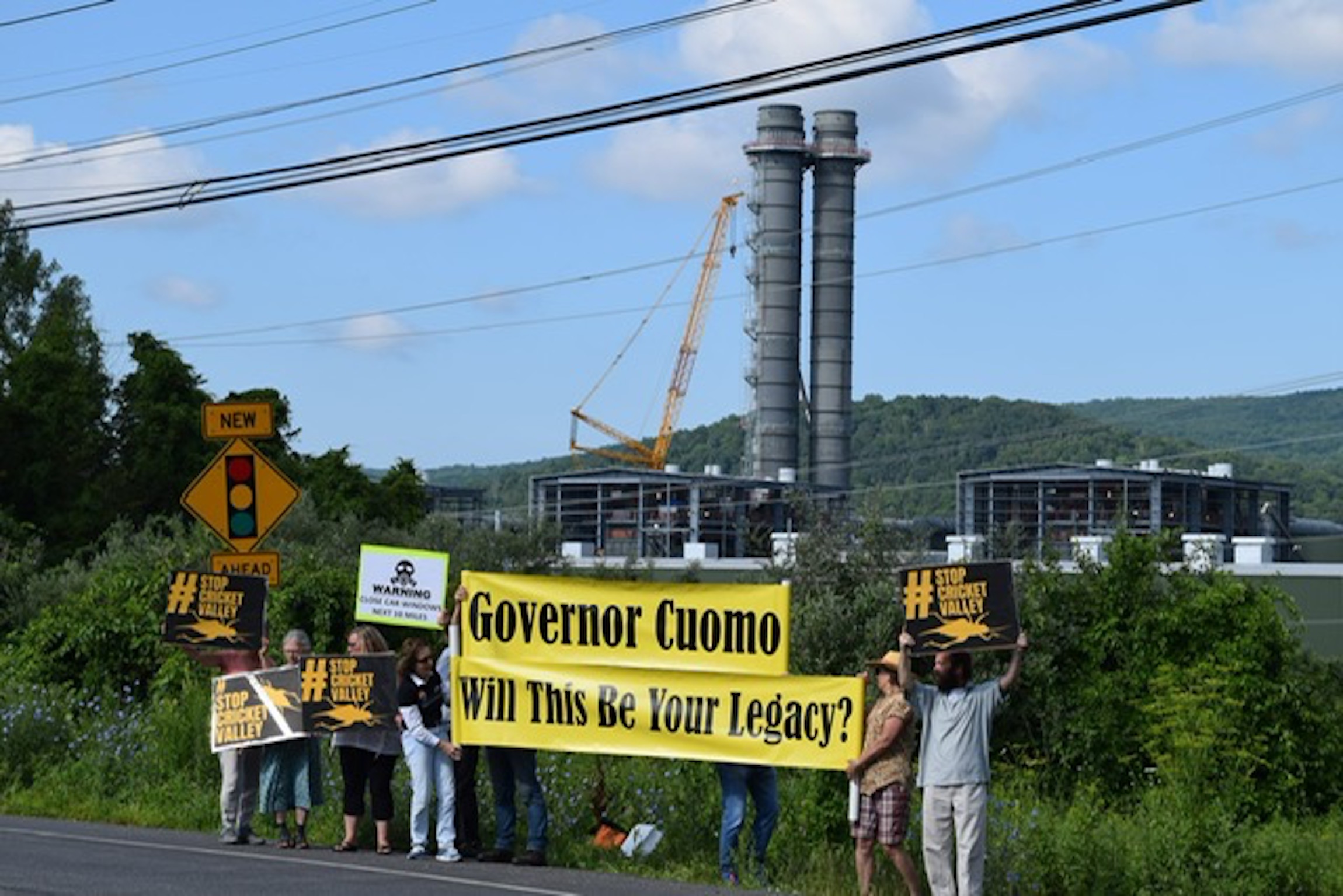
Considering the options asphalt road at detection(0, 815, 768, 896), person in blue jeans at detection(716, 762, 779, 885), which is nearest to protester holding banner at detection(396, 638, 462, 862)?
asphalt road at detection(0, 815, 768, 896)

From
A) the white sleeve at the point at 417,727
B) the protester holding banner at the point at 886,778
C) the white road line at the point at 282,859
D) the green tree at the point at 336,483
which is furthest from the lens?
the green tree at the point at 336,483

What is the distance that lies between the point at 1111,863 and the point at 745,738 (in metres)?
2.86

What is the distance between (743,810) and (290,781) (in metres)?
4.21

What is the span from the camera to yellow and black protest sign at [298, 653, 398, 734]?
676 inches

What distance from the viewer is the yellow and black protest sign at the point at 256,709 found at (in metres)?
17.7

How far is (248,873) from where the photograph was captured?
1533 centimetres

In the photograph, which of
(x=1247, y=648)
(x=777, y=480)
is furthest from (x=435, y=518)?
(x=1247, y=648)

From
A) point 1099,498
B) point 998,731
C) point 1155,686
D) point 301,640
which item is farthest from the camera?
point 1099,498

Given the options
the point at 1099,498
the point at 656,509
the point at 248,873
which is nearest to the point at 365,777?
the point at 248,873

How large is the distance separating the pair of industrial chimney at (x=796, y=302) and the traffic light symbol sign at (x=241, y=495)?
9432 centimetres

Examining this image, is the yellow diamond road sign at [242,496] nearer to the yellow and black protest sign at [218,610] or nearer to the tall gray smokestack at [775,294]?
the yellow and black protest sign at [218,610]

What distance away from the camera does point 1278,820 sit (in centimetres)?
1916

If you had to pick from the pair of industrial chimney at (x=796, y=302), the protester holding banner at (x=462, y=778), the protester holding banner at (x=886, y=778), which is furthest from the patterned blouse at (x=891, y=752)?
the pair of industrial chimney at (x=796, y=302)

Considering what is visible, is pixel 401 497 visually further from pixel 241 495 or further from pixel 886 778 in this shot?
pixel 886 778
